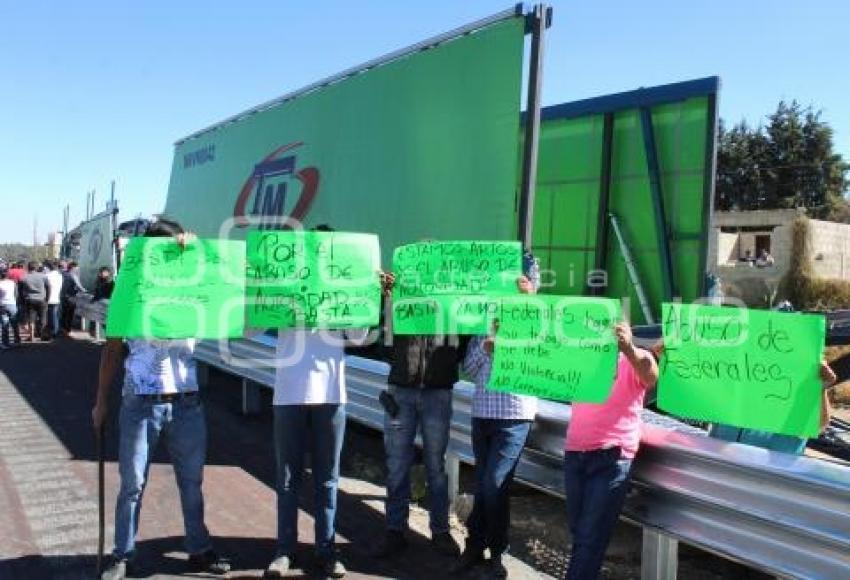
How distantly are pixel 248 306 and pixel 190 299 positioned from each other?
0.32m

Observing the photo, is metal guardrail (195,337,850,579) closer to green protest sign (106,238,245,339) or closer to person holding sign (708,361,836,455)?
person holding sign (708,361,836,455)

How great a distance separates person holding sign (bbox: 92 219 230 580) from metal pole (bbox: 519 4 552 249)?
7.90 ft

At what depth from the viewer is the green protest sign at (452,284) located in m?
4.44

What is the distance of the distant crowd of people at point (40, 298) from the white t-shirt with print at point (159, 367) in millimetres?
11565

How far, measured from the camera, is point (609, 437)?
3719mm

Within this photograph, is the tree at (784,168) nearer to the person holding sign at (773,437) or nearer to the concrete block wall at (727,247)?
the concrete block wall at (727,247)

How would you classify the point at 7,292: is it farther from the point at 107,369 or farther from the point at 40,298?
the point at 107,369

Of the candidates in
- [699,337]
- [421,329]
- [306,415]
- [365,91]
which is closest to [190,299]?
[306,415]

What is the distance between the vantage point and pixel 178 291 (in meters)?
4.46

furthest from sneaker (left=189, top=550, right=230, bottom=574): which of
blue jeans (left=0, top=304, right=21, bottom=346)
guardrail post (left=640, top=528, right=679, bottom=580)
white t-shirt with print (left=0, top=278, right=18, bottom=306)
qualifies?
white t-shirt with print (left=0, top=278, right=18, bottom=306)

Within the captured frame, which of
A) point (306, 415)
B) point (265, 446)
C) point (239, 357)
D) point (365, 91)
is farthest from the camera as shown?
point (239, 357)

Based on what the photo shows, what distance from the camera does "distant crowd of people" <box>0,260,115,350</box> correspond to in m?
16.2

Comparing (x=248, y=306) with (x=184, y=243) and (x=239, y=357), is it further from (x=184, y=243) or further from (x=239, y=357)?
(x=239, y=357)

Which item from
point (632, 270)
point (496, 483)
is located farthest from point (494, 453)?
point (632, 270)
